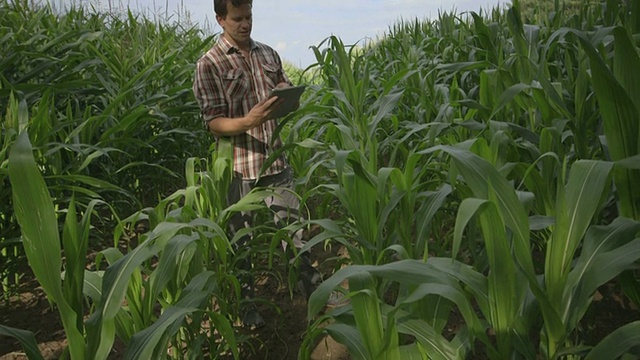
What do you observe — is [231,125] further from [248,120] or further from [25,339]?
[25,339]

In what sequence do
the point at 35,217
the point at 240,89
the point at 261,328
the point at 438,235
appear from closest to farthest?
the point at 35,217
the point at 438,235
the point at 261,328
the point at 240,89

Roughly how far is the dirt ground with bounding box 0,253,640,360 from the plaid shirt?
19.0 inches

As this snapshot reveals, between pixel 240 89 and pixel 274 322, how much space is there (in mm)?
803

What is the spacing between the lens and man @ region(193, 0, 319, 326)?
189cm

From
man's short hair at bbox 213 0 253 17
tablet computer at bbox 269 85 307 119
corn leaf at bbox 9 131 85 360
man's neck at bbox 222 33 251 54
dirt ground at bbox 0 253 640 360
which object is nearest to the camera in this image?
corn leaf at bbox 9 131 85 360

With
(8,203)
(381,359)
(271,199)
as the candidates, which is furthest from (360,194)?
(8,203)

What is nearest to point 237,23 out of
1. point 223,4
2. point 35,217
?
point 223,4

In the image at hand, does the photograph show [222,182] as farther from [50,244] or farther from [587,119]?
[587,119]

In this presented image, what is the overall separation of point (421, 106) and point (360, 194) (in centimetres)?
105

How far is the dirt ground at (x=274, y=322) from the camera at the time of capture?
1.58 m

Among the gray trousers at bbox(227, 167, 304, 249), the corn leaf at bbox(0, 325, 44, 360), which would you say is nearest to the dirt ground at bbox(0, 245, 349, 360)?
the gray trousers at bbox(227, 167, 304, 249)

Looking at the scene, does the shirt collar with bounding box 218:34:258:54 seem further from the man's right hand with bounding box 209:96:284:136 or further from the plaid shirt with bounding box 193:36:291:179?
the man's right hand with bounding box 209:96:284:136

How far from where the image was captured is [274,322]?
1886 mm

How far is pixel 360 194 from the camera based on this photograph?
1.30 metres
